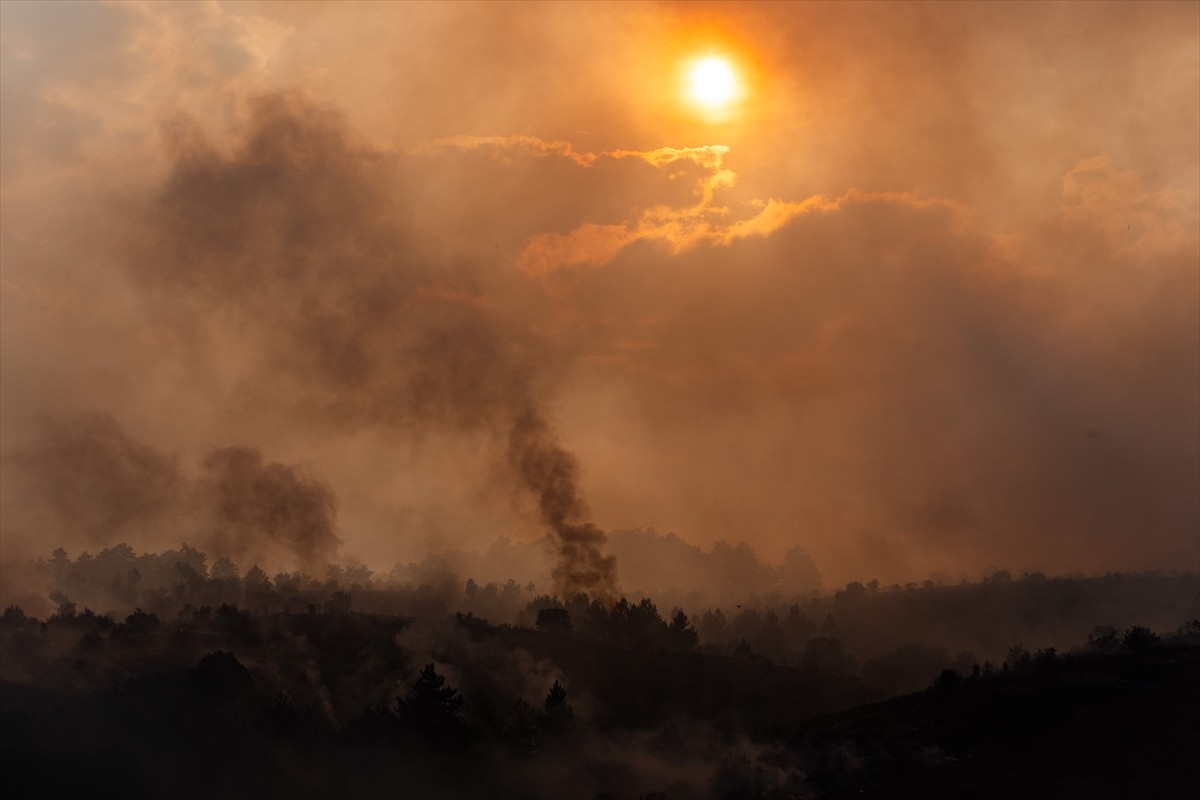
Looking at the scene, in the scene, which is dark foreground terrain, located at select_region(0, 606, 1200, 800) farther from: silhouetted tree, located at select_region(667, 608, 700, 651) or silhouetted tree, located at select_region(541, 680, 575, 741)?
silhouetted tree, located at select_region(667, 608, 700, 651)

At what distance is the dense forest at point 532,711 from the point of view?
254 ft

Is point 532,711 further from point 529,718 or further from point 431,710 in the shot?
point 431,710

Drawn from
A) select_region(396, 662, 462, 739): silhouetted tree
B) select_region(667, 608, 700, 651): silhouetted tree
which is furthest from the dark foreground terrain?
select_region(667, 608, 700, 651): silhouetted tree

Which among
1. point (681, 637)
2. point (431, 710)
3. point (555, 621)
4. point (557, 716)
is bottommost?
point (557, 716)

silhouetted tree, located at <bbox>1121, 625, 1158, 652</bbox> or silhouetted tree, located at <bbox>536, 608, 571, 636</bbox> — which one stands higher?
silhouetted tree, located at <bbox>536, 608, 571, 636</bbox>

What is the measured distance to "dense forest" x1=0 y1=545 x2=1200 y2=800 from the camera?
77.4 metres

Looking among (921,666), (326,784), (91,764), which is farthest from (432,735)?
(921,666)

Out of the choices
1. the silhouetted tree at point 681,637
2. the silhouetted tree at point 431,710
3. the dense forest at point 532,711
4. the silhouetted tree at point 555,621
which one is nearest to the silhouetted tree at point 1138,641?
the dense forest at point 532,711

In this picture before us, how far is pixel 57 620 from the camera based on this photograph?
158m

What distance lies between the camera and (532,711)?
399ft

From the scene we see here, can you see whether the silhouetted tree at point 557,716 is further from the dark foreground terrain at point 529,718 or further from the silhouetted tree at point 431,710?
the silhouetted tree at point 431,710

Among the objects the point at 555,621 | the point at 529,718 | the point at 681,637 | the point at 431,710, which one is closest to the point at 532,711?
the point at 529,718

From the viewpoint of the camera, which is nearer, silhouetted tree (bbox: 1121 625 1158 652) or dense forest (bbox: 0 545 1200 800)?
dense forest (bbox: 0 545 1200 800)

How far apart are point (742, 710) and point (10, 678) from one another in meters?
84.2
